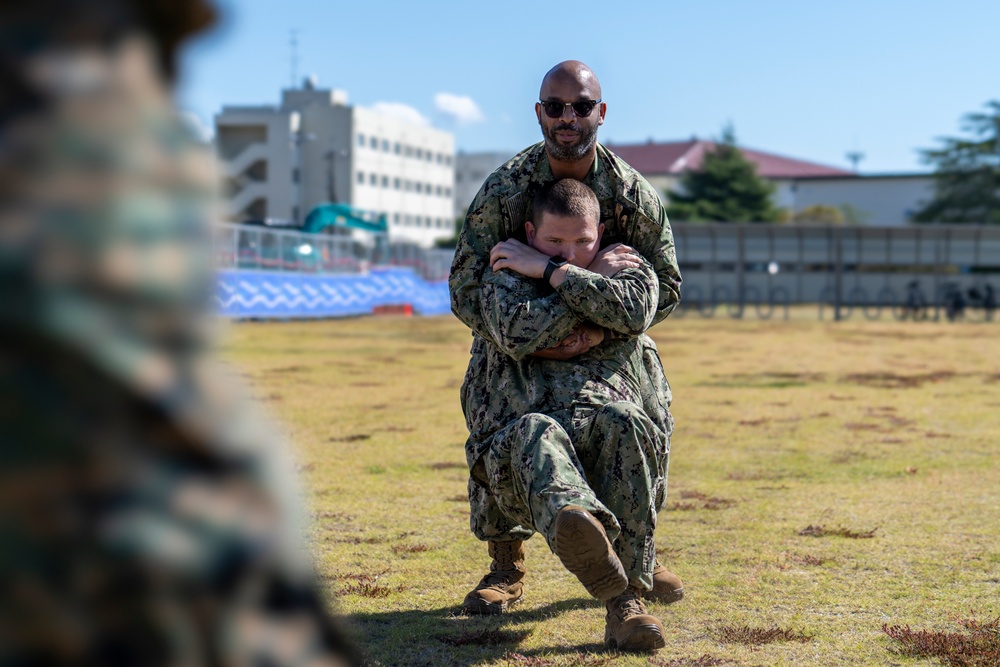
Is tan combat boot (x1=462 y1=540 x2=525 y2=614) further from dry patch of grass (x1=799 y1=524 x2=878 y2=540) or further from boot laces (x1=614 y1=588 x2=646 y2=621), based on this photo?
dry patch of grass (x1=799 y1=524 x2=878 y2=540)

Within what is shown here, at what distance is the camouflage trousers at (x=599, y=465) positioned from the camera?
3.89m

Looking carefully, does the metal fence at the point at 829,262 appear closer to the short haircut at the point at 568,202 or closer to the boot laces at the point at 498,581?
the boot laces at the point at 498,581

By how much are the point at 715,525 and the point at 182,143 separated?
18.6ft

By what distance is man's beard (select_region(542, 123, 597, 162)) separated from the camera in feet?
14.3

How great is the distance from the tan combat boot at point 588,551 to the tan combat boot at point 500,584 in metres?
1.14

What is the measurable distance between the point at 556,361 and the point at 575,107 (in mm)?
891

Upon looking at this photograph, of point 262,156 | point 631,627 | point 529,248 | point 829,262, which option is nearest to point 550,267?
point 529,248

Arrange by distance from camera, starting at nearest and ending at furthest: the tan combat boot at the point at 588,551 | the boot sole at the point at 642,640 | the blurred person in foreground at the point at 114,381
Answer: the blurred person in foreground at the point at 114,381, the tan combat boot at the point at 588,551, the boot sole at the point at 642,640

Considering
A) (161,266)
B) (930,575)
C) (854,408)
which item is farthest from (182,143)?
(854,408)

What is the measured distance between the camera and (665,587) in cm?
482

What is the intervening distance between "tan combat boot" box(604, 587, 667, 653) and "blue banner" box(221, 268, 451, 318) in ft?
58.6

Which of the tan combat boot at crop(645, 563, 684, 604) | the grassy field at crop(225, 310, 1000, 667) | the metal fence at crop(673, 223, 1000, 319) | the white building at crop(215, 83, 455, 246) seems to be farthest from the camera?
the white building at crop(215, 83, 455, 246)

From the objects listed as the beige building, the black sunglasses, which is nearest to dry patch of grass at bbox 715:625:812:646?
the black sunglasses

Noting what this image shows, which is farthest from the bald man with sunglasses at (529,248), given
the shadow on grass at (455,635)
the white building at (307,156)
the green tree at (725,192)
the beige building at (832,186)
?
the white building at (307,156)
